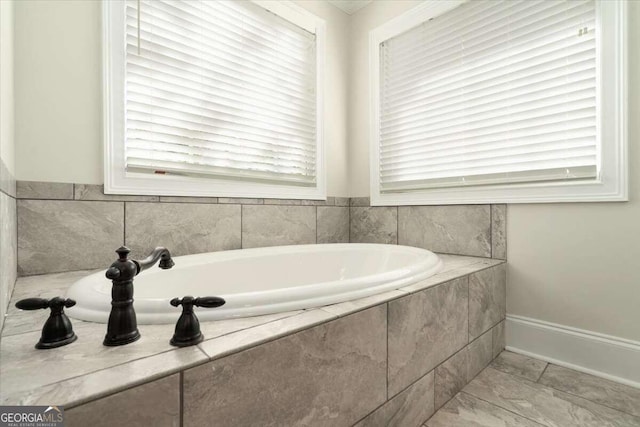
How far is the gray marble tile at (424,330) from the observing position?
0.92 metres

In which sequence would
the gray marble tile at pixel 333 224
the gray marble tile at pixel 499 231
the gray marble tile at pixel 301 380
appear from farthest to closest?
the gray marble tile at pixel 333 224 < the gray marble tile at pixel 499 231 < the gray marble tile at pixel 301 380

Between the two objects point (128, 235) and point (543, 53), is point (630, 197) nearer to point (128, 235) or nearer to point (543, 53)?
point (543, 53)

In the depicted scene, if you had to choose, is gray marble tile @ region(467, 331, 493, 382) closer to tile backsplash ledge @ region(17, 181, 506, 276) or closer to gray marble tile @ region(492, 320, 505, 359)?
gray marble tile @ region(492, 320, 505, 359)

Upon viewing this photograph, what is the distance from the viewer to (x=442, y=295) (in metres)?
1.11

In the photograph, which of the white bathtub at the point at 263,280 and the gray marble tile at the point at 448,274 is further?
the gray marble tile at the point at 448,274

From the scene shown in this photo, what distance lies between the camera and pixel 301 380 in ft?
2.21

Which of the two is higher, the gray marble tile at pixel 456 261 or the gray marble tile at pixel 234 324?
the gray marble tile at pixel 234 324

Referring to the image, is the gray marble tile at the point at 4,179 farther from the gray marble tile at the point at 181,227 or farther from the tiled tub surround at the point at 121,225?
the gray marble tile at the point at 181,227

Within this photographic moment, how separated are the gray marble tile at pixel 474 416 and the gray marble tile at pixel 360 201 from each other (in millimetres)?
1470

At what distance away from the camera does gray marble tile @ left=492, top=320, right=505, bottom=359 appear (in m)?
1.50

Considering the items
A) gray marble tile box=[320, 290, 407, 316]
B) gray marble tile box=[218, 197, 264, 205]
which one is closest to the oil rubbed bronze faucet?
gray marble tile box=[320, 290, 407, 316]

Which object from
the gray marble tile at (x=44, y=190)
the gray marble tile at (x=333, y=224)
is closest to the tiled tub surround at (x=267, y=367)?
the gray marble tile at (x=44, y=190)

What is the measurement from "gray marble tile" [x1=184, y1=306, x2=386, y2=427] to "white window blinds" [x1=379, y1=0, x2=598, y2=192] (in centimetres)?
132

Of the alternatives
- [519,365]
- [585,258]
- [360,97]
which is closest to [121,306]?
[519,365]
